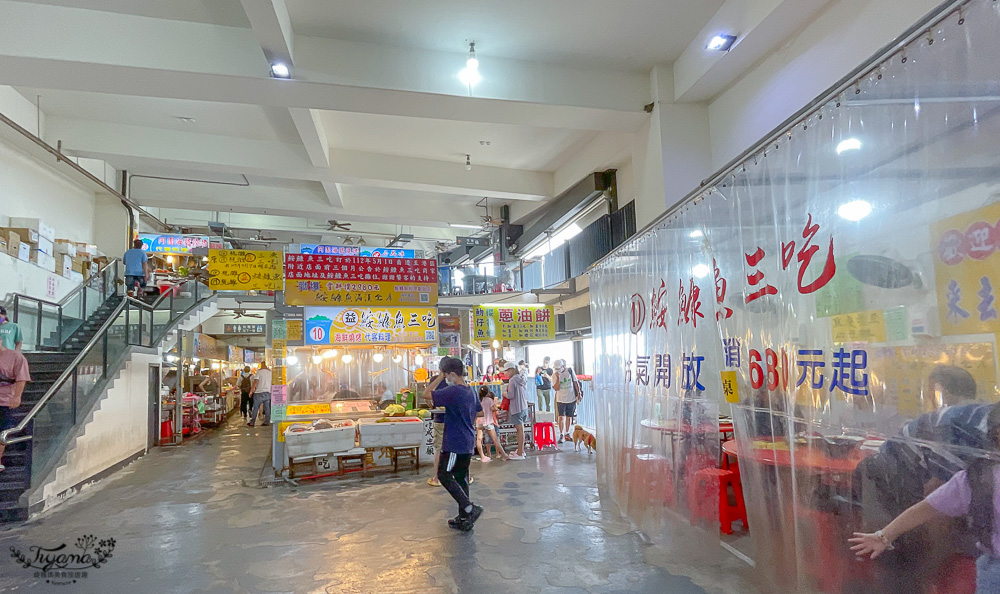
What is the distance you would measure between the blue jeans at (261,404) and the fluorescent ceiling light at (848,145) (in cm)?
1440

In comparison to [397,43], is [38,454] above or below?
below

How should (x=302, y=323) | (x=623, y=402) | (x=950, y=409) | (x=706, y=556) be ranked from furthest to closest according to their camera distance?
1. (x=302, y=323)
2. (x=623, y=402)
3. (x=706, y=556)
4. (x=950, y=409)

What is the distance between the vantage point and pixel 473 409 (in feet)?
18.3

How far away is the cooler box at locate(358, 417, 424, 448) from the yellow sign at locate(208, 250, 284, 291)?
339cm

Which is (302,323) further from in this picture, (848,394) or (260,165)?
(848,394)

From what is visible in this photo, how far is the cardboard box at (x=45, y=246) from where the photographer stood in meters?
9.36

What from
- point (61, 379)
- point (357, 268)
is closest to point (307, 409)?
point (357, 268)

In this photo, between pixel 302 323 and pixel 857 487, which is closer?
pixel 857 487

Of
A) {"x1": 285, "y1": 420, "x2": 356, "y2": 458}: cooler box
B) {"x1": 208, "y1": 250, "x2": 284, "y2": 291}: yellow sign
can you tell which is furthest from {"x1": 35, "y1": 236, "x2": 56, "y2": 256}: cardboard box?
{"x1": 285, "y1": 420, "x2": 356, "y2": 458}: cooler box

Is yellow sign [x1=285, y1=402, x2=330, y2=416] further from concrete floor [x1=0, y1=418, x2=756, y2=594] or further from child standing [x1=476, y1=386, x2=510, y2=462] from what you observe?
child standing [x1=476, y1=386, x2=510, y2=462]

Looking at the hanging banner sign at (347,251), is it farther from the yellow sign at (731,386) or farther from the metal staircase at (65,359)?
the yellow sign at (731,386)

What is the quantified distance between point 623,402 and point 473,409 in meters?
1.61

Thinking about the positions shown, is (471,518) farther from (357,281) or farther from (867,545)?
(357,281)

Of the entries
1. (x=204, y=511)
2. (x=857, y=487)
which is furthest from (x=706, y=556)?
(x=204, y=511)
